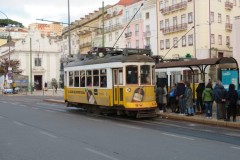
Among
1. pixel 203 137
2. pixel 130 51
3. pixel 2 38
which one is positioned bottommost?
pixel 203 137

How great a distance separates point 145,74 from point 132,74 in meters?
0.72

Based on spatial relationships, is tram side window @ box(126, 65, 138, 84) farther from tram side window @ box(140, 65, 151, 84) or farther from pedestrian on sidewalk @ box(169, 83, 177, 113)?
pedestrian on sidewalk @ box(169, 83, 177, 113)

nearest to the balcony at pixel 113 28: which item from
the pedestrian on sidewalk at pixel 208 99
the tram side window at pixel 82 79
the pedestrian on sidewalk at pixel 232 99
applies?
the tram side window at pixel 82 79

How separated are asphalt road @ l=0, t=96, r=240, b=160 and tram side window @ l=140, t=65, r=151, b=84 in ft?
9.54

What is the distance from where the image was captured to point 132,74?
19062mm

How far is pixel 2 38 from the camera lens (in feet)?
420

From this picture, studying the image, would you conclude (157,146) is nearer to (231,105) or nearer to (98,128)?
(98,128)

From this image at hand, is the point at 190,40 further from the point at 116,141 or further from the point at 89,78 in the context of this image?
the point at 116,141

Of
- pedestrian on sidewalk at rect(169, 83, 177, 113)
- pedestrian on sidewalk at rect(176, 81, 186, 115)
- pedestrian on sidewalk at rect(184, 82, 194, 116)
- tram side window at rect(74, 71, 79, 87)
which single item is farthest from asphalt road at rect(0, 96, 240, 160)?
tram side window at rect(74, 71, 79, 87)

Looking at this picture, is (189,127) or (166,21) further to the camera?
(166,21)

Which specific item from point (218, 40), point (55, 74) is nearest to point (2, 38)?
point (55, 74)

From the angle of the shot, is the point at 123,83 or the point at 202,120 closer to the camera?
the point at 202,120

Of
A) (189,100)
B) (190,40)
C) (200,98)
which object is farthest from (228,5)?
(189,100)

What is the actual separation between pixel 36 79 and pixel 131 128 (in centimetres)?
7088
